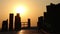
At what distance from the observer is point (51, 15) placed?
1.66 metres

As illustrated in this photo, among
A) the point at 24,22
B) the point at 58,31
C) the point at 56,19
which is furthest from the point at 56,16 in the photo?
the point at 24,22

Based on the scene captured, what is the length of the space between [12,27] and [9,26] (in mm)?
66

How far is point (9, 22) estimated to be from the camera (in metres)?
2.46

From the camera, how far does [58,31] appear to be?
170 centimetres

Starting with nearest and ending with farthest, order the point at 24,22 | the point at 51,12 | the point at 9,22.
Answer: the point at 51,12, the point at 9,22, the point at 24,22

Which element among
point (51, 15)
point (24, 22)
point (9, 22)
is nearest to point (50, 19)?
point (51, 15)

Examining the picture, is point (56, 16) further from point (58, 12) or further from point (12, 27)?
point (12, 27)

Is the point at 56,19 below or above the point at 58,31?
above

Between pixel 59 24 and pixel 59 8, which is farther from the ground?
pixel 59 8

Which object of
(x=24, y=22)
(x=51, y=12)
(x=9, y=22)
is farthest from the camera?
(x=24, y=22)

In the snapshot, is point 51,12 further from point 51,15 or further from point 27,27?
point 27,27

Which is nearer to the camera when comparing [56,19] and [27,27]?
[56,19]

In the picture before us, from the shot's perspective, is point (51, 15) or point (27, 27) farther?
point (27, 27)

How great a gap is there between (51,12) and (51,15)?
0.09ft
